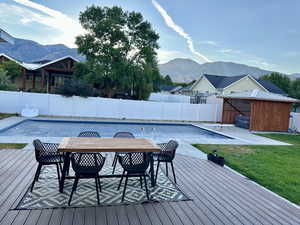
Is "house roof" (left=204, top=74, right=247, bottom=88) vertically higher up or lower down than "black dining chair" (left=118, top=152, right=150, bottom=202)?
higher up

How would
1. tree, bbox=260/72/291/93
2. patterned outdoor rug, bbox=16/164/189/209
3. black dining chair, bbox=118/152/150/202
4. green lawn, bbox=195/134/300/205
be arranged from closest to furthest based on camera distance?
patterned outdoor rug, bbox=16/164/189/209 < black dining chair, bbox=118/152/150/202 < green lawn, bbox=195/134/300/205 < tree, bbox=260/72/291/93

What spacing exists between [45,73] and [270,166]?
63.2 feet

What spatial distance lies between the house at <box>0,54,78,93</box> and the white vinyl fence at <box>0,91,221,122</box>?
6.01 metres

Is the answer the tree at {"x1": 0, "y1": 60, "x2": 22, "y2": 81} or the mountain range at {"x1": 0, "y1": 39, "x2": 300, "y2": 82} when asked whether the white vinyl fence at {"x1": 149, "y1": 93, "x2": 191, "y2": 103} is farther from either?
the mountain range at {"x1": 0, "y1": 39, "x2": 300, "y2": 82}

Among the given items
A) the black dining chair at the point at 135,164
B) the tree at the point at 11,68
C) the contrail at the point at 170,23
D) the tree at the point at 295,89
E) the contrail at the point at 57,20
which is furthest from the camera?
the tree at the point at 295,89

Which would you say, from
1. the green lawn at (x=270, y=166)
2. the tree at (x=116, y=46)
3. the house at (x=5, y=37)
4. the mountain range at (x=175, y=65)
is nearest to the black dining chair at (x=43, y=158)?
the house at (x=5, y=37)

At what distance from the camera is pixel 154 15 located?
1501cm

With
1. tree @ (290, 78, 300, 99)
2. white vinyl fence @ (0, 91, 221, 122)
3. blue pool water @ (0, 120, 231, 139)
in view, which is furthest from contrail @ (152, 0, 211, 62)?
tree @ (290, 78, 300, 99)

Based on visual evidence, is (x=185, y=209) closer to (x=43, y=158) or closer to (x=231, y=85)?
(x=43, y=158)

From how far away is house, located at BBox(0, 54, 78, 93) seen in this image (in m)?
18.0

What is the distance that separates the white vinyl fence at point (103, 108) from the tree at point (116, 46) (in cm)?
257

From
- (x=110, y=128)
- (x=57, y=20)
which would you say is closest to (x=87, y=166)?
(x=110, y=128)

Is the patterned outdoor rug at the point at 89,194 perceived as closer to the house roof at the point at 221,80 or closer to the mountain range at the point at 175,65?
the house roof at the point at 221,80

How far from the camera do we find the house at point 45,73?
59.0 ft
